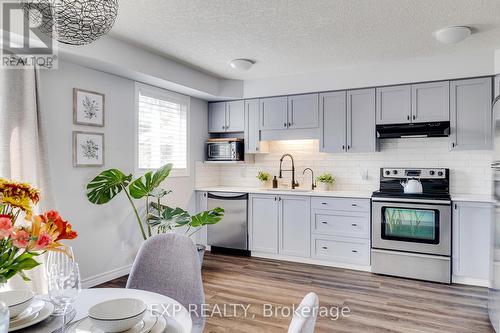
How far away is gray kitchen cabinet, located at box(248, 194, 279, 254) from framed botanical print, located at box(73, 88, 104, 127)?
2178 millimetres

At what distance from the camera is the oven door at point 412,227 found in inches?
147

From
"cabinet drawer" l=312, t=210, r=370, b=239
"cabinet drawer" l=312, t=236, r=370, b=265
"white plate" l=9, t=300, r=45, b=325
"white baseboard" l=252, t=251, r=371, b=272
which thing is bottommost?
"white baseboard" l=252, t=251, r=371, b=272

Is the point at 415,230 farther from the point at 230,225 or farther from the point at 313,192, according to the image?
the point at 230,225

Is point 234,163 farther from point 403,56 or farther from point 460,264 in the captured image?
point 460,264

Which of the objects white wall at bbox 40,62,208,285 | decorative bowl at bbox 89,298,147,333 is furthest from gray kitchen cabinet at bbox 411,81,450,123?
decorative bowl at bbox 89,298,147,333

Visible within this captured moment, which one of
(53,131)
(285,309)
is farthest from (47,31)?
(285,309)

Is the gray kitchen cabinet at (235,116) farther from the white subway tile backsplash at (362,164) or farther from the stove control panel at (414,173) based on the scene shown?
the stove control panel at (414,173)

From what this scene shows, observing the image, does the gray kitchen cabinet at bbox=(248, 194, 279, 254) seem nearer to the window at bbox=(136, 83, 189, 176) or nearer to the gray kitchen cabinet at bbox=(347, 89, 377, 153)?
the window at bbox=(136, 83, 189, 176)

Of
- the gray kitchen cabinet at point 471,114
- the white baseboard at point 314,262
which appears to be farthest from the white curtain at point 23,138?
the gray kitchen cabinet at point 471,114

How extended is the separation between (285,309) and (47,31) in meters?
2.68

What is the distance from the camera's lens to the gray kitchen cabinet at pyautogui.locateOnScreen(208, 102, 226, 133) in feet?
17.6

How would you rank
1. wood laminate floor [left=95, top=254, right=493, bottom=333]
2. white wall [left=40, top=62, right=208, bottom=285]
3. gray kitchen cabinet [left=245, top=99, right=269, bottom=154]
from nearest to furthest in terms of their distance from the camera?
wood laminate floor [left=95, top=254, right=493, bottom=333], white wall [left=40, top=62, right=208, bottom=285], gray kitchen cabinet [left=245, top=99, right=269, bottom=154]

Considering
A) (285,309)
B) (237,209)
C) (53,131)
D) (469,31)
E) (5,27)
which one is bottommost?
(285,309)

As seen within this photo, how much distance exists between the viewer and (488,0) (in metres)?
2.64
